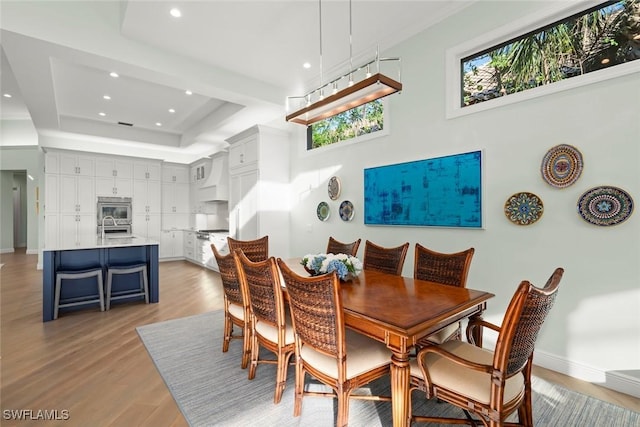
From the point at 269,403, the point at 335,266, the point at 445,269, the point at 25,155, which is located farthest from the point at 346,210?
the point at 25,155

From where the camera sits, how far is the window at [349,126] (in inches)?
156

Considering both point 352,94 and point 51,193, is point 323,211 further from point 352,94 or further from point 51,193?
point 51,193

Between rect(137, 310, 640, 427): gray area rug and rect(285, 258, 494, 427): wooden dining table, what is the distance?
58cm

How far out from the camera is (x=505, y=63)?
285 cm

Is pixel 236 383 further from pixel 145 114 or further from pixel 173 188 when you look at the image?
pixel 173 188

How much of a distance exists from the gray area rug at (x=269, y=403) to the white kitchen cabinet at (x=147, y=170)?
660 cm

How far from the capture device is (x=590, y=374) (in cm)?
230

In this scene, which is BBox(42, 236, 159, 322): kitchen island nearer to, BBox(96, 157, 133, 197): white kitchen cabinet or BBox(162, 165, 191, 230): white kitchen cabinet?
BBox(96, 157, 133, 197): white kitchen cabinet

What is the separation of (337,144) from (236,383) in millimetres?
3344

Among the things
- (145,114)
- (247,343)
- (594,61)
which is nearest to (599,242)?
(594,61)

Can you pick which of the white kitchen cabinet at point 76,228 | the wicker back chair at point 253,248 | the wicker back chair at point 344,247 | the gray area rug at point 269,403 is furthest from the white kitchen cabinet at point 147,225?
the wicker back chair at point 344,247

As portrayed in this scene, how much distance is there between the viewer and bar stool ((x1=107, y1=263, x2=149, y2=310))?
4086 millimetres

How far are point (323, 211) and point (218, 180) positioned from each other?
354cm

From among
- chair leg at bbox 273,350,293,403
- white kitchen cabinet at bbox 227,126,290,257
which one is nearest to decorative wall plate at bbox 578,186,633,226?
chair leg at bbox 273,350,293,403
